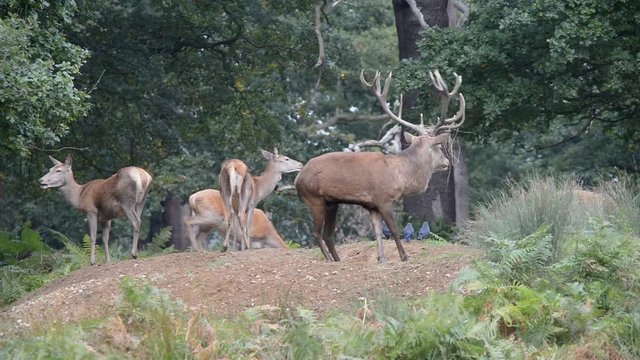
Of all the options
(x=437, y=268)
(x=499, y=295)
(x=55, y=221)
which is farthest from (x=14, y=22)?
(x=55, y=221)

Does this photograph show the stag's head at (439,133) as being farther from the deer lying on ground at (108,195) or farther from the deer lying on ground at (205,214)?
the deer lying on ground at (205,214)

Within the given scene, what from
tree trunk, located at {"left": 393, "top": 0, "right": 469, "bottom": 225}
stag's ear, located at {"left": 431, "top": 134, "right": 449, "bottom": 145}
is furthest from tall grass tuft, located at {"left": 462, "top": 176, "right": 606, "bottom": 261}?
tree trunk, located at {"left": 393, "top": 0, "right": 469, "bottom": 225}

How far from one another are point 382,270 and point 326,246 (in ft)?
5.88

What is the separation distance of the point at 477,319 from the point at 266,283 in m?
2.74

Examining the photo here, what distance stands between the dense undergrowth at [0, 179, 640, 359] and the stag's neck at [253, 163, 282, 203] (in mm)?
6677

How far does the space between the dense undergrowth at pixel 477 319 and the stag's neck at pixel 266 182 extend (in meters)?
6.68

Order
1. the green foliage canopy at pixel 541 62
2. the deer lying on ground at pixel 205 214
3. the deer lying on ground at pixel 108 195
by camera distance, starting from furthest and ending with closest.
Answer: the deer lying on ground at pixel 205 214 → the green foliage canopy at pixel 541 62 → the deer lying on ground at pixel 108 195

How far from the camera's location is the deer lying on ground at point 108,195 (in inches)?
677

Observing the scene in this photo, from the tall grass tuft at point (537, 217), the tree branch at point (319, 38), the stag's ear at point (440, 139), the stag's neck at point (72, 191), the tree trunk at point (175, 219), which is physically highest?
the tree branch at point (319, 38)

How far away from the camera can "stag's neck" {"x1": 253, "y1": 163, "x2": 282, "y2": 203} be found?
19609 mm

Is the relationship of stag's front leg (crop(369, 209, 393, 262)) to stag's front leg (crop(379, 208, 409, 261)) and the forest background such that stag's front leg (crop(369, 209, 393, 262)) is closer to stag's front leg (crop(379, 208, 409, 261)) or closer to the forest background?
stag's front leg (crop(379, 208, 409, 261))

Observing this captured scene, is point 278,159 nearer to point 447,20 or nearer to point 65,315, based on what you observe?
point 447,20

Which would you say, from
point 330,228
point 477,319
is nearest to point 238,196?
point 330,228

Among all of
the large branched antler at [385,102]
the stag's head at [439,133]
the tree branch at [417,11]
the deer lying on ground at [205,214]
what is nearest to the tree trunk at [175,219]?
the deer lying on ground at [205,214]
